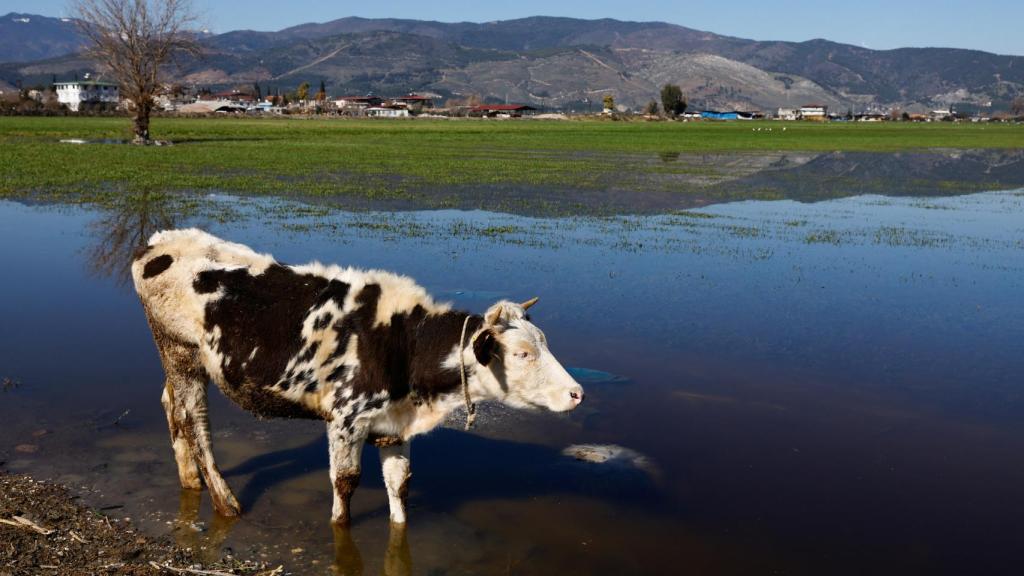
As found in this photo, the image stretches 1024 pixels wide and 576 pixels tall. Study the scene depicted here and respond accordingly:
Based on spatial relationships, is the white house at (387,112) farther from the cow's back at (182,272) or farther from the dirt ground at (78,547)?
the dirt ground at (78,547)

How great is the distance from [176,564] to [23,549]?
109 cm

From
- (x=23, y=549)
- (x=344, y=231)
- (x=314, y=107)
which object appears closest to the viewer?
(x=23, y=549)

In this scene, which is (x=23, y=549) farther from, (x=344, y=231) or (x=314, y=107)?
(x=314, y=107)

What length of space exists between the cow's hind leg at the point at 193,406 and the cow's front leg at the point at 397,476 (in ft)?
4.47

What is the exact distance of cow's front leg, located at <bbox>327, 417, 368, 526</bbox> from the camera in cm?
696

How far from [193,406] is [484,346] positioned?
2.83 metres

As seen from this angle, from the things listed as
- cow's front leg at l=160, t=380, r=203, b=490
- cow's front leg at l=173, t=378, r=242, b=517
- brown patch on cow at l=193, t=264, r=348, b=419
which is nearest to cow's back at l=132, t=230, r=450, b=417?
brown patch on cow at l=193, t=264, r=348, b=419

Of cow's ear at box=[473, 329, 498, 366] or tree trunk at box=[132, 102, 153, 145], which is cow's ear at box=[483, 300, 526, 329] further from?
tree trunk at box=[132, 102, 153, 145]

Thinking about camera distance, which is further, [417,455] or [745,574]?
[417,455]

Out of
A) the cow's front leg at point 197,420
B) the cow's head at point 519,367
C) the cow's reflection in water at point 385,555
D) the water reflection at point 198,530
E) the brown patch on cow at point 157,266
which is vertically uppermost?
the brown patch on cow at point 157,266

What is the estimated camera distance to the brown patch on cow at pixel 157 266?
301 inches

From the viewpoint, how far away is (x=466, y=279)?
17062 mm

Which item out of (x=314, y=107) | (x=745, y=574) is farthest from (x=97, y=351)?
(x=314, y=107)

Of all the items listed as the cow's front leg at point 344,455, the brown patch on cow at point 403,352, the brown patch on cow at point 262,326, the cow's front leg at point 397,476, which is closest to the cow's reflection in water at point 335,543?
the cow's front leg at point 397,476
